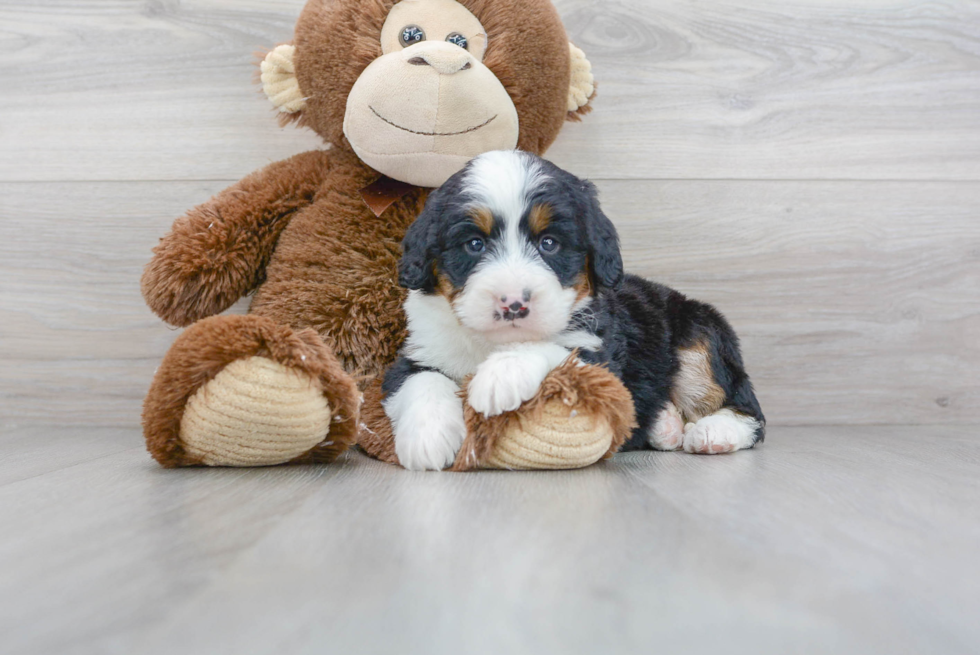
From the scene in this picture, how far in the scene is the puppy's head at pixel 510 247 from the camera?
4.44ft

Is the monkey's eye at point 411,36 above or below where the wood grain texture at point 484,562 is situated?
above

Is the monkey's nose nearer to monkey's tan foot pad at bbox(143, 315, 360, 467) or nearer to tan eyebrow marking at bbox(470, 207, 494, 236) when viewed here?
tan eyebrow marking at bbox(470, 207, 494, 236)

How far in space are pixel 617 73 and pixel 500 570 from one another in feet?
5.75

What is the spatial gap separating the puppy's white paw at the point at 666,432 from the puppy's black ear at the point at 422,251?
2.16ft

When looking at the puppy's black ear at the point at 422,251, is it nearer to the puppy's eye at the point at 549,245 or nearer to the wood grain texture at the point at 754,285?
the puppy's eye at the point at 549,245

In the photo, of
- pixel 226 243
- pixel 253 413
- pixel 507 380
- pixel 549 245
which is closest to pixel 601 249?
pixel 549 245

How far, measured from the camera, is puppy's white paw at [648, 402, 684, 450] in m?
1.78

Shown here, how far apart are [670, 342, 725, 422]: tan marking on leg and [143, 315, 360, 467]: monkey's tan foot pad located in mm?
860

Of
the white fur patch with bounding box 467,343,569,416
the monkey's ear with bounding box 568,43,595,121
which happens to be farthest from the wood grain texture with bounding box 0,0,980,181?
the white fur patch with bounding box 467,343,569,416

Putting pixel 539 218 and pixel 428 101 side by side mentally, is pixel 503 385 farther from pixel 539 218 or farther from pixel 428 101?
pixel 428 101

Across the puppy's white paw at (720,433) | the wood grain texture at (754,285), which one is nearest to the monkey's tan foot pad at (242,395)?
the puppy's white paw at (720,433)

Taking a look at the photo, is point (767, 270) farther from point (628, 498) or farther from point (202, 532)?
point (202, 532)

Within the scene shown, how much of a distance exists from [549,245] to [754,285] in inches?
43.1

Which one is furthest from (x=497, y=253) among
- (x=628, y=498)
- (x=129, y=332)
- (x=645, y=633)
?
(x=129, y=332)
